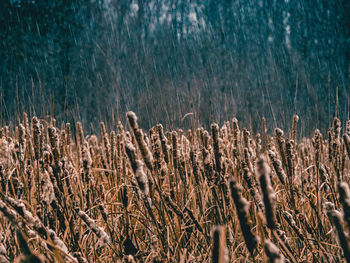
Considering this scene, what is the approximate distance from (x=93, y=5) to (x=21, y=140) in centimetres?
1188

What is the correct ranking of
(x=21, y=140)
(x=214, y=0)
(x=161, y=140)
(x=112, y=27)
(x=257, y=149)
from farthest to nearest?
(x=214, y=0)
(x=112, y=27)
(x=257, y=149)
(x=21, y=140)
(x=161, y=140)

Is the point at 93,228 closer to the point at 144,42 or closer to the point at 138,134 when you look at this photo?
the point at 138,134

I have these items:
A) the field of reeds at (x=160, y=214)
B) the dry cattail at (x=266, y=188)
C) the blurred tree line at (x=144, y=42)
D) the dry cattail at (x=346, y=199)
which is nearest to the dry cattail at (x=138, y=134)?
the field of reeds at (x=160, y=214)

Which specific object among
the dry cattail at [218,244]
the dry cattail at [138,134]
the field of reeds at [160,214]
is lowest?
the field of reeds at [160,214]

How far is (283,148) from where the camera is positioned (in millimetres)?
1225

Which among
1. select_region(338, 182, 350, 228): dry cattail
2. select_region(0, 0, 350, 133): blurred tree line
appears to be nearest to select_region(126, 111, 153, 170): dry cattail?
select_region(338, 182, 350, 228): dry cattail

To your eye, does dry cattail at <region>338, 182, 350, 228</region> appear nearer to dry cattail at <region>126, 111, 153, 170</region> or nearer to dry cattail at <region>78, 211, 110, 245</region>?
dry cattail at <region>126, 111, 153, 170</region>

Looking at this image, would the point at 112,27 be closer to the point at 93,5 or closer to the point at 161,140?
the point at 93,5

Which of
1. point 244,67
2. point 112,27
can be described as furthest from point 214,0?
point 112,27


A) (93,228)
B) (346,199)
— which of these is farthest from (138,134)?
(346,199)

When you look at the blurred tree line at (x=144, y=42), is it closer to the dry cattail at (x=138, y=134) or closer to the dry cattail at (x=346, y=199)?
the dry cattail at (x=138, y=134)

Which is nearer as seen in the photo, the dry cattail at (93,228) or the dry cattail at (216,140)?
the dry cattail at (93,228)

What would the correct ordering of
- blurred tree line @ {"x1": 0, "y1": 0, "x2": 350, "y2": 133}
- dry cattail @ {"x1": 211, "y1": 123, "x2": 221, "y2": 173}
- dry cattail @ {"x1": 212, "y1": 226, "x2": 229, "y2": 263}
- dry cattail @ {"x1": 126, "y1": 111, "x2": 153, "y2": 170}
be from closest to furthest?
dry cattail @ {"x1": 212, "y1": 226, "x2": 229, "y2": 263}, dry cattail @ {"x1": 126, "y1": 111, "x2": 153, "y2": 170}, dry cattail @ {"x1": 211, "y1": 123, "x2": 221, "y2": 173}, blurred tree line @ {"x1": 0, "y1": 0, "x2": 350, "y2": 133}

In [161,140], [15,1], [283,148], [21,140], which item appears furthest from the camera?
[15,1]
